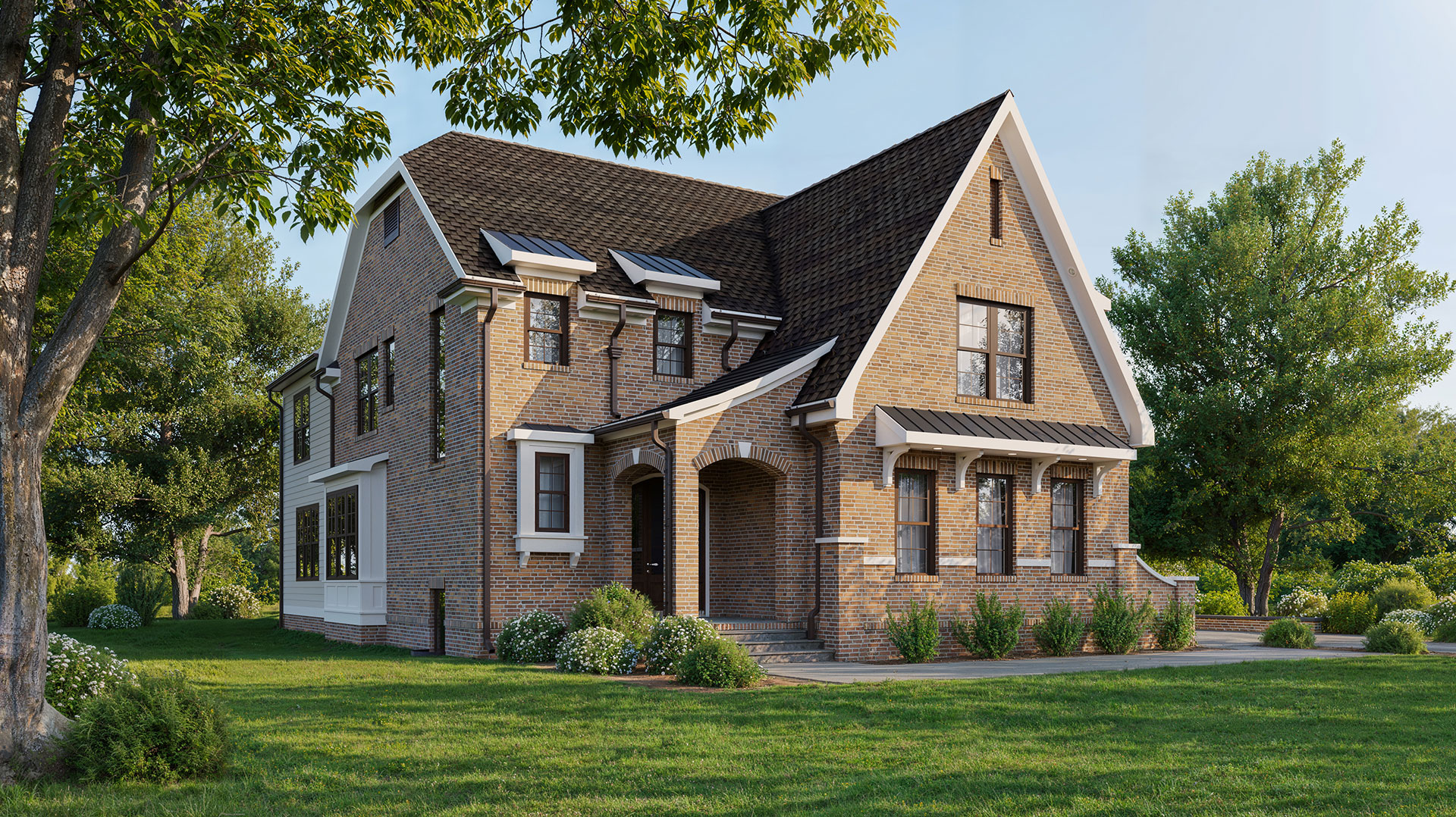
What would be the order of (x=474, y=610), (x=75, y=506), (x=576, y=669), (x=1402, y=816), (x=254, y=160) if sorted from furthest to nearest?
1. (x=75, y=506)
2. (x=474, y=610)
3. (x=576, y=669)
4. (x=254, y=160)
5. (x=1402, y=816)

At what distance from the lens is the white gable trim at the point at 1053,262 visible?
1764cm

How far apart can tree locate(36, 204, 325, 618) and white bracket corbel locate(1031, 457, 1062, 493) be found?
1873 cm

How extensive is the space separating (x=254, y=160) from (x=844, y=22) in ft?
17.3

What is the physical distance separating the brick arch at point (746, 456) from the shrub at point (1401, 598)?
1514cm

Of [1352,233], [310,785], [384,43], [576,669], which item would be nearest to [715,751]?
[310,785]

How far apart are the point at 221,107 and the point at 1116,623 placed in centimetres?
1512

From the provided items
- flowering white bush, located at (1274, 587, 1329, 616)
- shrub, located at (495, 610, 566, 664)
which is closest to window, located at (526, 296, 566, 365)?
shrub, located at (495, 610, 566, 664)

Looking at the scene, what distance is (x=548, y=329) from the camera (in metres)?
18.3

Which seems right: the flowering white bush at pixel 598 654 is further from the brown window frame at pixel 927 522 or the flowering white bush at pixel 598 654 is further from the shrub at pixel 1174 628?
the shrub at pixel 1174 628

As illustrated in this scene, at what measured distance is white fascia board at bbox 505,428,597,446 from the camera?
684 inches

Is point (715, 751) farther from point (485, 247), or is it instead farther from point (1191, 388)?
point (1191, 388)

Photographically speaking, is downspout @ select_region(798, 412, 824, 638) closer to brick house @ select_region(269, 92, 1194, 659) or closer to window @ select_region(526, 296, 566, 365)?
brick house @ select_region(269, 92, 1194, 659)

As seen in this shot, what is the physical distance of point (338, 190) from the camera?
9.96 metres

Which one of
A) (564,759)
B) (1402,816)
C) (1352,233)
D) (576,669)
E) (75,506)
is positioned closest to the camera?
(1402,816)
